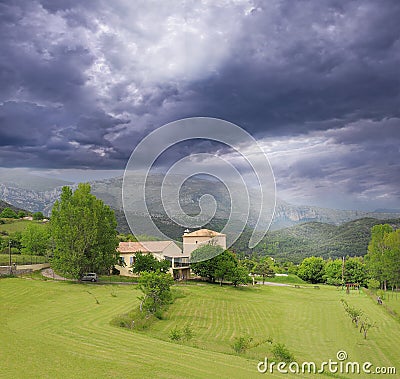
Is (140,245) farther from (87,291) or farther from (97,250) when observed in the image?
(87,291)

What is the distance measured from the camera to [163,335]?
19.4m

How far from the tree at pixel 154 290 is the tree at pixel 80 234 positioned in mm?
13368

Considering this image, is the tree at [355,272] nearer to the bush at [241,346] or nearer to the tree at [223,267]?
the tree at [223,267]

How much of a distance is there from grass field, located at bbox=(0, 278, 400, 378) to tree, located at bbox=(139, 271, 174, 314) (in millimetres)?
1016

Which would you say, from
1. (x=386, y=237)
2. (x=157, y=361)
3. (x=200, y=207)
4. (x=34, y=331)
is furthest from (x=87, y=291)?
(x=386, y=237)

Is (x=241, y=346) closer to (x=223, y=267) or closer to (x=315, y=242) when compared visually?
(x=223, y=267)

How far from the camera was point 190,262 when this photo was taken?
165ft

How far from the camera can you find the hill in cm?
12012

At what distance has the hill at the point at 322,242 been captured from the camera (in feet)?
394

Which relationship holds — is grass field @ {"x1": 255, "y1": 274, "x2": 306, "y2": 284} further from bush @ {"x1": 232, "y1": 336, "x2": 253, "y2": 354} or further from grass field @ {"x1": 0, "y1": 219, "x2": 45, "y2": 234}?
bush @ {"x1": 232, "y1": 336, "x2": 253, "y2": 354}

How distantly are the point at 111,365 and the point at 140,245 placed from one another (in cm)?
4177

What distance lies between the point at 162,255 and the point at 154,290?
24234 mm

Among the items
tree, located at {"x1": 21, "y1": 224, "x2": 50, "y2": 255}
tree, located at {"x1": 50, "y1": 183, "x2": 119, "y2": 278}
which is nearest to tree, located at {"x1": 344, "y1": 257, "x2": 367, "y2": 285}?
tree, located at {"x1": 50, "y1": 183, "x2": 119, "y2": 278}

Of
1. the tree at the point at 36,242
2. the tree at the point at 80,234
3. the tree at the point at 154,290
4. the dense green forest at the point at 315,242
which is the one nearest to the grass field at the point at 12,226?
the tree at the point at 36,242
